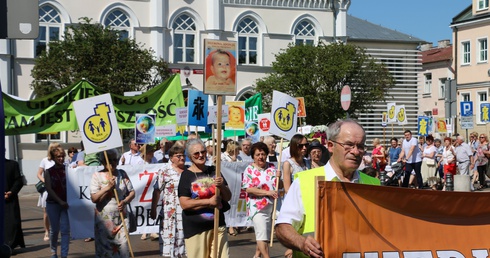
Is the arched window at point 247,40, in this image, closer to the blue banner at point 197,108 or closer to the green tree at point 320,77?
the green tree at point 320,77

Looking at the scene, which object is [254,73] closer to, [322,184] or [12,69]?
[12,69]

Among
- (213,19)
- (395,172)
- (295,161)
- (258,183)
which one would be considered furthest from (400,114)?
(295,161)

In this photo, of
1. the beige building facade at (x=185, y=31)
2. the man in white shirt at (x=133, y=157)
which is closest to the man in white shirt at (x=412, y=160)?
the man in white shirt at (x=133, y=157)

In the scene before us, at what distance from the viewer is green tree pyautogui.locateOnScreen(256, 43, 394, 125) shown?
46812 millimetres

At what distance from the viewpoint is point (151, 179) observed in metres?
14.8

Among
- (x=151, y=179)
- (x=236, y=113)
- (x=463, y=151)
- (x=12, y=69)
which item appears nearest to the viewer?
(x=151, y=179)

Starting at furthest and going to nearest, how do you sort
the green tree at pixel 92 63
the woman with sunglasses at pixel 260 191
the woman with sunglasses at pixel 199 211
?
the green tree at pixel 92 63 → the woman with sunglasses at pixel 260 191 → the woman with sunglasses at pixel 199 211

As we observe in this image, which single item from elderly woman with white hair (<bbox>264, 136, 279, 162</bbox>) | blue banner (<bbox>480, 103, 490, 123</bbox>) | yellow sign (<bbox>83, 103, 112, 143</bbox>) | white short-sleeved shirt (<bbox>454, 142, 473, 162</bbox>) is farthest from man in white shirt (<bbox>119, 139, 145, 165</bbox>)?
blue banner (<bbox>480, 103, 490, 123</bbox>)

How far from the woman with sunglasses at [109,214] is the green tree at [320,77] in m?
35.8

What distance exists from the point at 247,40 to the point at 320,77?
19.8 feet

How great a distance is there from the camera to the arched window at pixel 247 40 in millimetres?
51281

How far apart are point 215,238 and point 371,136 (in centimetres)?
5060

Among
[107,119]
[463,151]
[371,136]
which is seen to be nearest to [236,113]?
[463,151]

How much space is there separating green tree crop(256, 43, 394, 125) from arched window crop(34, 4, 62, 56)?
11096 millimetres
